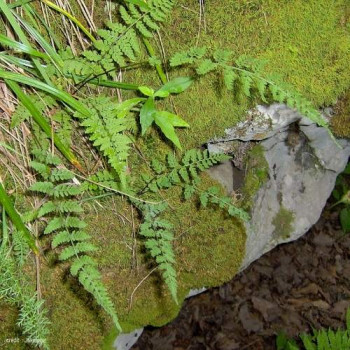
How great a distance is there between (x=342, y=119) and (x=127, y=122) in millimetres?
1542

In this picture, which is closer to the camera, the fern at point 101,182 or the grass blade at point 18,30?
the grass blade at point 18,30

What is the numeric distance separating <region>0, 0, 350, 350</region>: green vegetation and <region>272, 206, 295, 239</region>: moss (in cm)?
84

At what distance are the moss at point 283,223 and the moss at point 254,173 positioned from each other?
418 mm

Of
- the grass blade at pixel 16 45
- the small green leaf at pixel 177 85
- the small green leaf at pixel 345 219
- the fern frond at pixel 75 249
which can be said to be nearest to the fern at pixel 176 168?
the small green leaf at pixel 177 85

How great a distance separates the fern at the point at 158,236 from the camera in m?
1.95

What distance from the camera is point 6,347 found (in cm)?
210

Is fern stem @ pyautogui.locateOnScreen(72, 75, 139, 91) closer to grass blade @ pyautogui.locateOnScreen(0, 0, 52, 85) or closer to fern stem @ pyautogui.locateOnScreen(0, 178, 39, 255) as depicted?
grass blade @ pyautogui.locateOnScreen(0, 0, 52, 85)

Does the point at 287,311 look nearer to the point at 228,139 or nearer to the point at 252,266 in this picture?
the point at 252,266

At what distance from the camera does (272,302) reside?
4.20 m

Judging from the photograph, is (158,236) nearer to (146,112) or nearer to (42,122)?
(146,112)

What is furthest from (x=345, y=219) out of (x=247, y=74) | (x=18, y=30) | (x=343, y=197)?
(x=18, y=30)

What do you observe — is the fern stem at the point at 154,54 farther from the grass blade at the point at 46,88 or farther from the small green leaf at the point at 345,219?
the small green leaf at the point at 345,219

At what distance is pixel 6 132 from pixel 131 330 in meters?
1.44

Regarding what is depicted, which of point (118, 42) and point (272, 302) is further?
point (272, 302)
